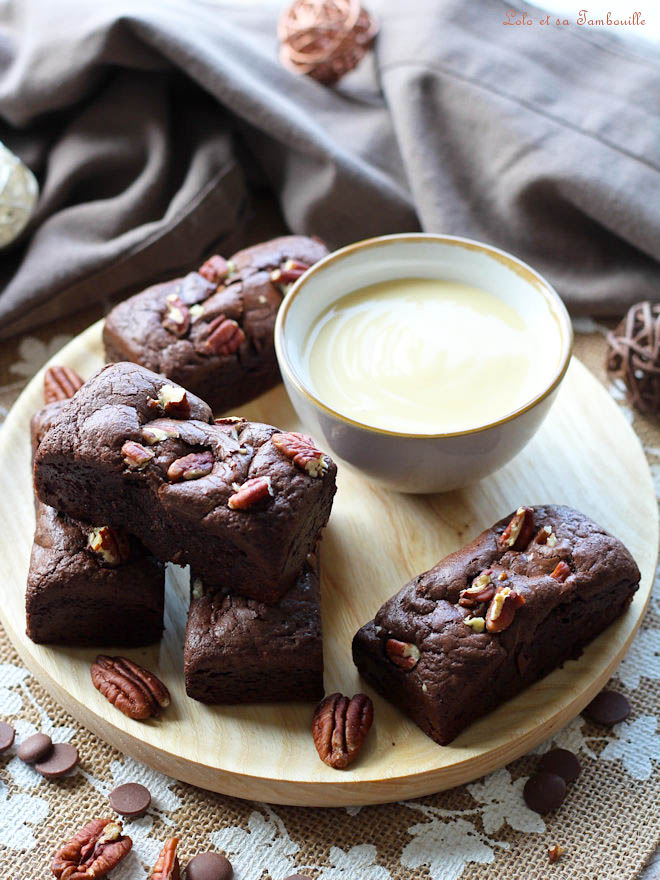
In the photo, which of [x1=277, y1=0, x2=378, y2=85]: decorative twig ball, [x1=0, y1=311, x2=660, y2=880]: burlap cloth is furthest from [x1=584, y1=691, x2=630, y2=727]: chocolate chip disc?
[x1=277, y1=0, x2=378, y2=85]: decorative twig ball

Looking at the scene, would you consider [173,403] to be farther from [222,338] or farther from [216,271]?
[216,271]

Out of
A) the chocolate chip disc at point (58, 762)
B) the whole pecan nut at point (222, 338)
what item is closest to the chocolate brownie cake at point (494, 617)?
the chocolate chip disc at point (58, 762)

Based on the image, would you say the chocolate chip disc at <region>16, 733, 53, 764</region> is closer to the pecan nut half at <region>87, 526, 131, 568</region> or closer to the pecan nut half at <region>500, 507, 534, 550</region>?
the pecan nut half at <region>87, 526, 131, 568</region>

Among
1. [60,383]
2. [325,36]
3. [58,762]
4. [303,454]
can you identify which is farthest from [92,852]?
[325,36]

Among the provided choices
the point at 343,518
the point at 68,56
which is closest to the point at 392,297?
the point at 343,518

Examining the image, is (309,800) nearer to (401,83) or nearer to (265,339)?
(265,339)

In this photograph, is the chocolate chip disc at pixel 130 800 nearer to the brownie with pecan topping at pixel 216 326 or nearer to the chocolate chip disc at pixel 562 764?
the chocolate chip disc at pixel 562 764
